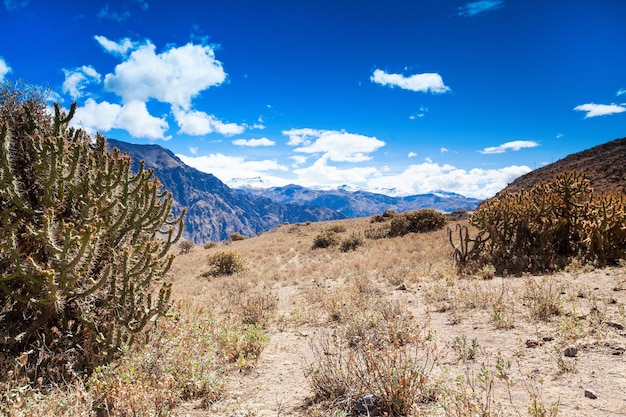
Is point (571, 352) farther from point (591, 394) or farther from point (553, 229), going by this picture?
point (553, 229)

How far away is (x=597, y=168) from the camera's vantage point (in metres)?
32.9

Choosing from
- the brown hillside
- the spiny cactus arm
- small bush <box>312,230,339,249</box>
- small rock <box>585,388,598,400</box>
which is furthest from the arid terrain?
the brown hillside

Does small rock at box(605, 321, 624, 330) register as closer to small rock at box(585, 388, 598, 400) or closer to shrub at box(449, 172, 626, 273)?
small rock at box(585, 388, 598, 400)

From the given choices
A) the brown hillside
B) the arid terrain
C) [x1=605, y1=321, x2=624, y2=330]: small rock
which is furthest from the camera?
the brown hillside

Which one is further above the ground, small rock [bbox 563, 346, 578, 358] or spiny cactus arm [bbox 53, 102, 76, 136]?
spiny cactus arm [bbox 53, 102, 76, 136]

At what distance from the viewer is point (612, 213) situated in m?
9.63

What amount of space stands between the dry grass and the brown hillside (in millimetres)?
19787

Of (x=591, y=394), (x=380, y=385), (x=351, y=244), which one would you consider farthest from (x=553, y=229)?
(x=351, y=244)

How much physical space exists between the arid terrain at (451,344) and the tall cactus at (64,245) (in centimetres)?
172

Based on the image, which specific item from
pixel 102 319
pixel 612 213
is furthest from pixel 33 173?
pixel 612 213

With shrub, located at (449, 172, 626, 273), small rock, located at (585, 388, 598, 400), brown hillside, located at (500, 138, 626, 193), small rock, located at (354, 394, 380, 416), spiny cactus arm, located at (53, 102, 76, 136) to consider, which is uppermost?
brown hillside, located at (500, 138, 626, 193)

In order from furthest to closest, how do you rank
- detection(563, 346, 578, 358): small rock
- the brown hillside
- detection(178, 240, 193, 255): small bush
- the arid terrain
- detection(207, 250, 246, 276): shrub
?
1. detection(178, 240, 193, 255): small bush
2. the brown hillside
3. detection(207, 250, 246, 276): shrub
4. detection(563, 346, 578, 358): small rock
5. the arid terrain

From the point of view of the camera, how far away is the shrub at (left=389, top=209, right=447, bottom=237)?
76.5 ft

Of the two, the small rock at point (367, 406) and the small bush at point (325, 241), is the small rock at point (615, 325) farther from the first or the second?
the small bush at point (325, 241)
